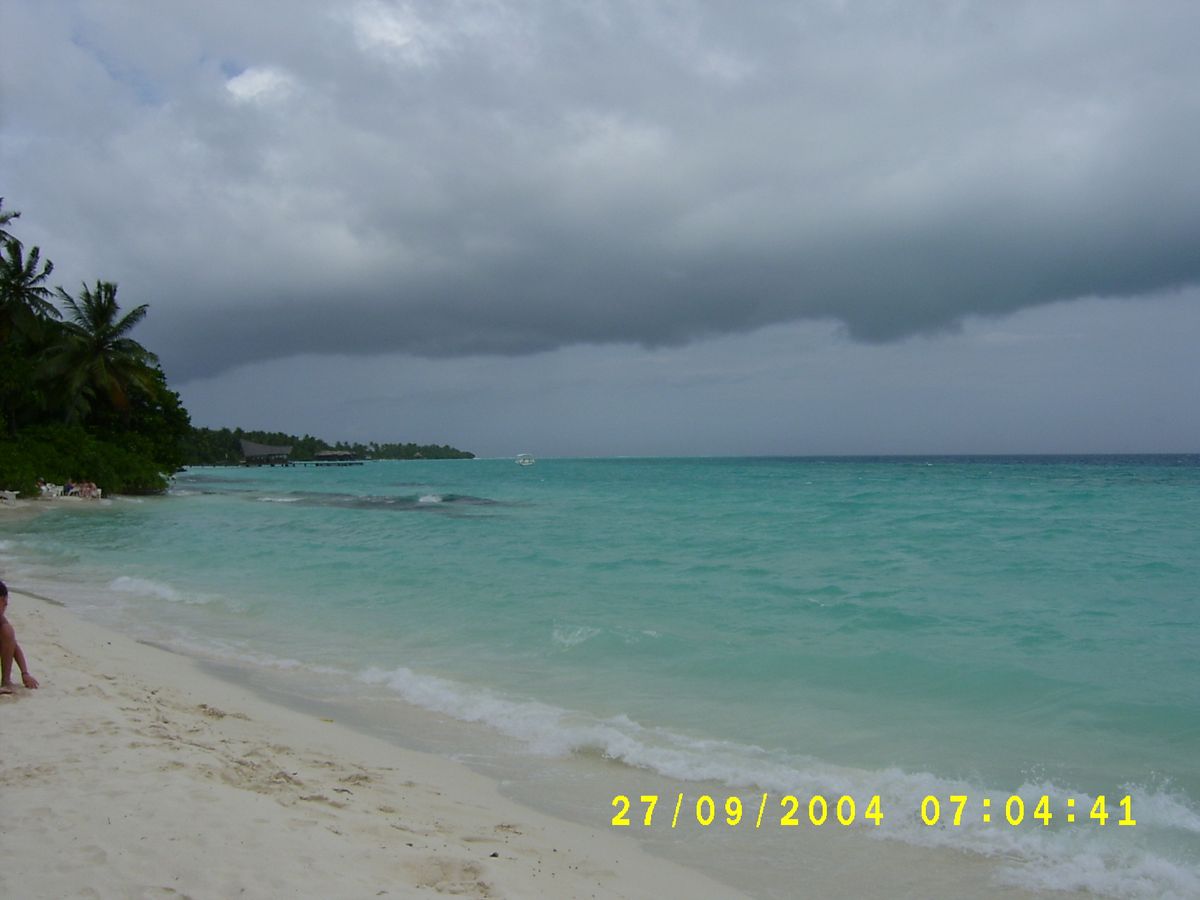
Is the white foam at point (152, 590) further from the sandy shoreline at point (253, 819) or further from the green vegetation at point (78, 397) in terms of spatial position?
the green vegetation at point (78, 397)

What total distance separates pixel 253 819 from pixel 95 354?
4530cm

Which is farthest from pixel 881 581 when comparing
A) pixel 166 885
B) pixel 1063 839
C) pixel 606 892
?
pixel 166 885

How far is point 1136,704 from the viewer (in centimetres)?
718

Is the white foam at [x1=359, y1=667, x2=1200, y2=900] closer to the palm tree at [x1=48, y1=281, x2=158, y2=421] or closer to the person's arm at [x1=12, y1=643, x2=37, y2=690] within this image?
the person's arm at [x1=12, y1=643, x2=37, y2=690]

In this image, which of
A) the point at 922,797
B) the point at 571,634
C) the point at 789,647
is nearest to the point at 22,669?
the point at 571,634

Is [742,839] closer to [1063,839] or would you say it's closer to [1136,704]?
[1063,839]

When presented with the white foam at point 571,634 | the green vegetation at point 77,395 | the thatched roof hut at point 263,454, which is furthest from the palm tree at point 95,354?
the thatched roof hut at point 263,454

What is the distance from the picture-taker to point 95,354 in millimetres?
41094

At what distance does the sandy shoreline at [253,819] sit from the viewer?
3.35 meters

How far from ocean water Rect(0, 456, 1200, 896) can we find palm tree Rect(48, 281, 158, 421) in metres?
21.0

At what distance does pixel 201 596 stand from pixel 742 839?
1102 cm

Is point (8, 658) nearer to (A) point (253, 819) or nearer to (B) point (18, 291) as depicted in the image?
(A) point (253, 819)
